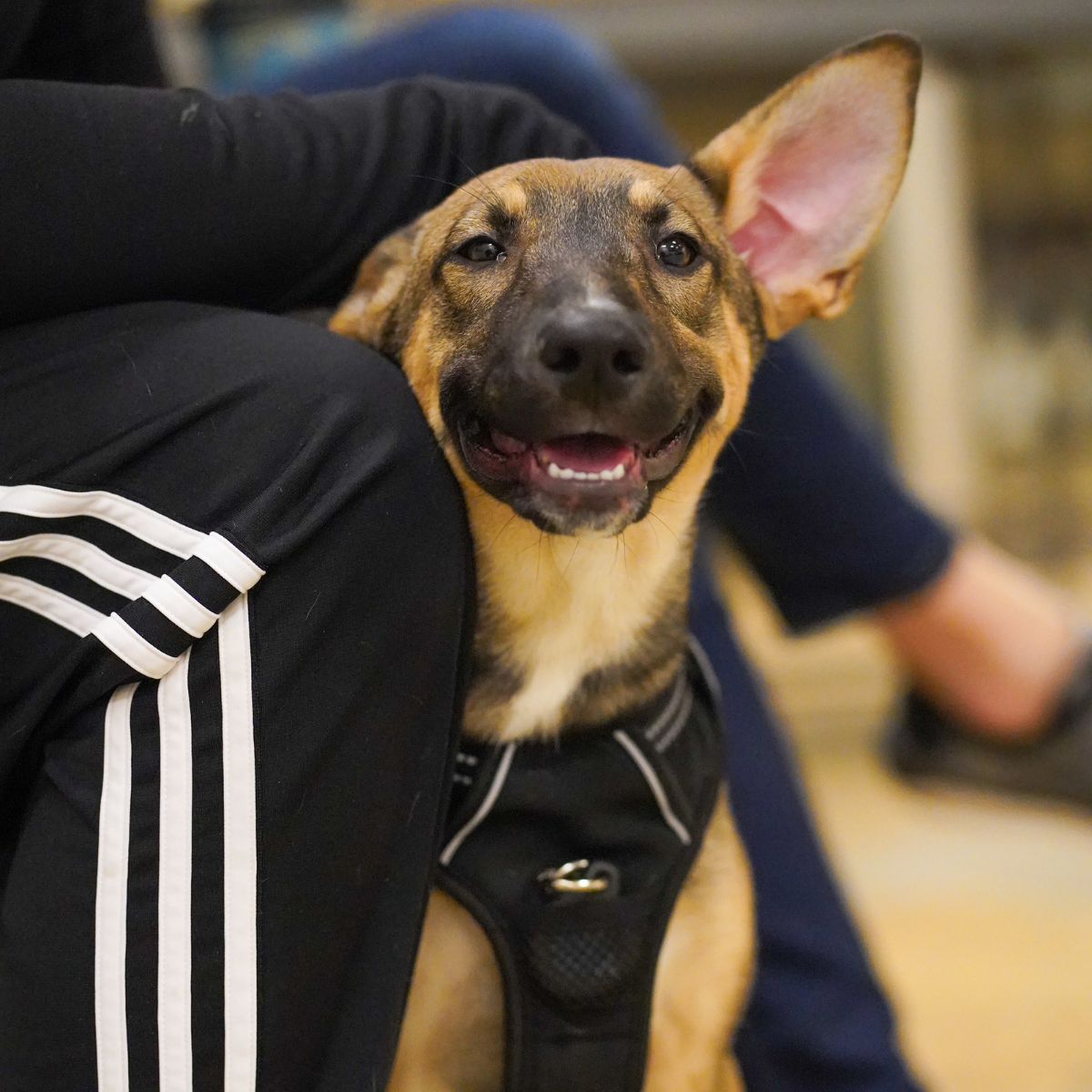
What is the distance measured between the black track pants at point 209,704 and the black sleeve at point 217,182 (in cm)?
6

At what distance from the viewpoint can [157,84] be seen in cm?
139

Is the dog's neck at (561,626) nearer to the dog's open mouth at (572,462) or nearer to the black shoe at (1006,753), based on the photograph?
the dog's open mouth at (572,462)

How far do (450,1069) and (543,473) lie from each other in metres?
0.61

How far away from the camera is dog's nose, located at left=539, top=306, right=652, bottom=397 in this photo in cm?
98

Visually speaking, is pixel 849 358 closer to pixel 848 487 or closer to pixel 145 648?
pixel 848 487

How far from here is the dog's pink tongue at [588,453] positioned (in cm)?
107

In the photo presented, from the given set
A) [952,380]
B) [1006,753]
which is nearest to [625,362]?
[1006,753]

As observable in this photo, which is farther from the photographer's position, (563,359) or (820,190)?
(820,190)

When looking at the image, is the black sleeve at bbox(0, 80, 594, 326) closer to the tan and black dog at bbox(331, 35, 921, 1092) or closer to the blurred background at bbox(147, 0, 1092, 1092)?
Result: the tan and black dog at bbox(331, 35, 921, 1092)

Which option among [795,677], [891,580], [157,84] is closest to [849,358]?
[795,677]

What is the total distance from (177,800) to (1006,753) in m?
1.67

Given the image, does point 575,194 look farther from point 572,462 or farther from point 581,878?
point 581,878

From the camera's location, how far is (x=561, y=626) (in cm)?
127

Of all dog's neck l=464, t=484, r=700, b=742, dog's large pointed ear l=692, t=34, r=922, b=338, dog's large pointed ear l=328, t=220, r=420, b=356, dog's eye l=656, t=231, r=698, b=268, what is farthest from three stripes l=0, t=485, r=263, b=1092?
dog's large pointed ear l=692, t=34, r=922, b=338
